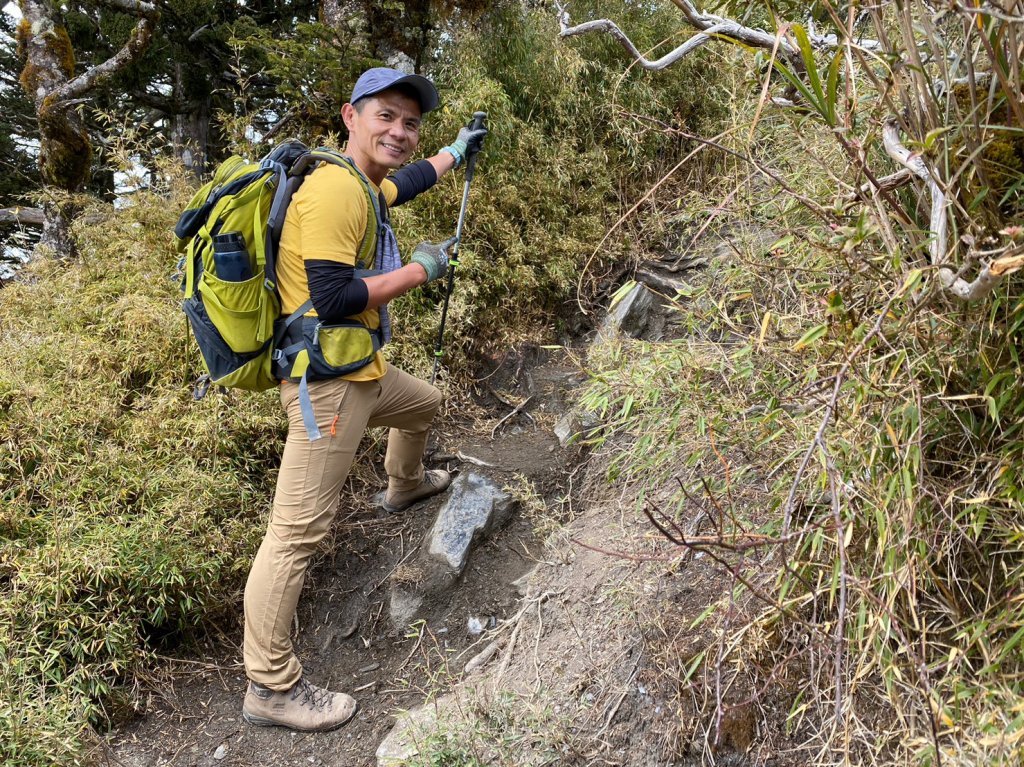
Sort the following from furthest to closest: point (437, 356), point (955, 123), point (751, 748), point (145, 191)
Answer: point (145, 191) → point (437, 356) → point (751, 748) → point (955, 123)

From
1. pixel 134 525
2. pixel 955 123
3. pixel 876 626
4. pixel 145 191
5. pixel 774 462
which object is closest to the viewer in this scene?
pixel 955 123

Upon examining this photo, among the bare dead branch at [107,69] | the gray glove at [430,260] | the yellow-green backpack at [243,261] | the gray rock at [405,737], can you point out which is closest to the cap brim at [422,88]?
the yellow-green backpack at [243,261]

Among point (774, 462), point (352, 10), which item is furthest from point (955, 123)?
point (352, 10)

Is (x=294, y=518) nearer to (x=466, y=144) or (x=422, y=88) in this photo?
(x=422, y=88)

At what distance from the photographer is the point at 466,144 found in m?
4.41

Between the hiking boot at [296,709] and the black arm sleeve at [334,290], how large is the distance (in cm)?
181

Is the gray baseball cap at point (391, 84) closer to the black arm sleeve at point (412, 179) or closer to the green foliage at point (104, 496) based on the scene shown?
the black arm sleeve at point (412, 179)

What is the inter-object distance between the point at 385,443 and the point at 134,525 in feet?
5.23

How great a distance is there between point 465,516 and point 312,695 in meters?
1.25

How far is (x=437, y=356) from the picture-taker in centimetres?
442

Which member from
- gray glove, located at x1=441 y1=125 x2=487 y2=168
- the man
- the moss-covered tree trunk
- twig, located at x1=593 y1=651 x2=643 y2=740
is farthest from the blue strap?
the moss-covered tree trunk

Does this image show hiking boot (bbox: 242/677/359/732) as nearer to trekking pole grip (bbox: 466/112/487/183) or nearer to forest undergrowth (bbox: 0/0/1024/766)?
forest undergrowth (bbox: 0/0/1024/766)

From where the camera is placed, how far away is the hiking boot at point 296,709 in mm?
3314

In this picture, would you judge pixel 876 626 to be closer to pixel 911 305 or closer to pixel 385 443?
pixel 911 305
